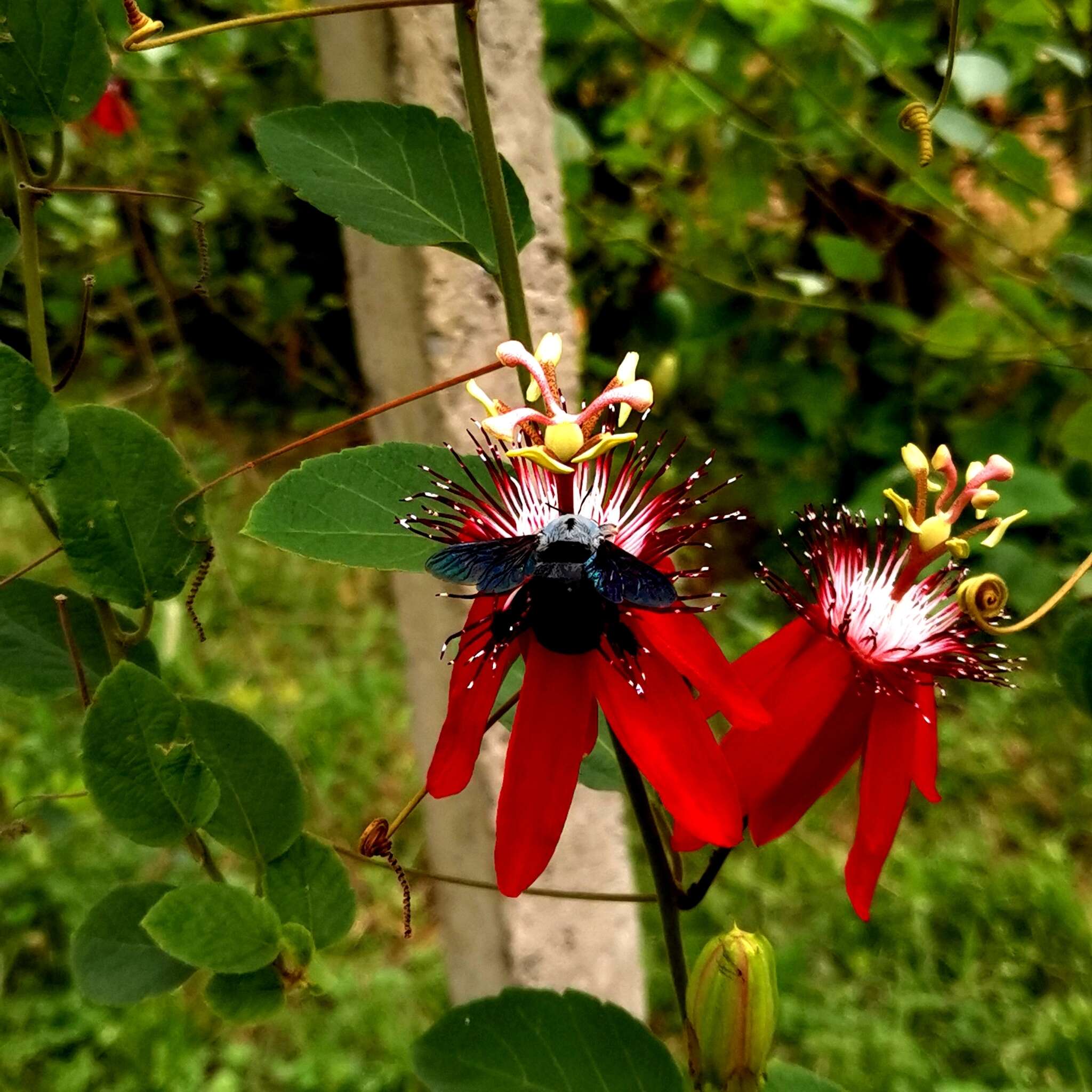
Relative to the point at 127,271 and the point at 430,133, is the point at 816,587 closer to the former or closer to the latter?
the point at 430,133

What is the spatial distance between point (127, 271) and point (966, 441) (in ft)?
3.28

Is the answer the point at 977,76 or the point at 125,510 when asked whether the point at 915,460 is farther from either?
the point at 977,76

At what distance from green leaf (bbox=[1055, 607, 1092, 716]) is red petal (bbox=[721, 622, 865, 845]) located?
0.16 meters

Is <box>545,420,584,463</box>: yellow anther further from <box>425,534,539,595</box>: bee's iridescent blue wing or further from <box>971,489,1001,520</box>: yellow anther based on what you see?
<box>971,489,1001,520</box>: yellow anther

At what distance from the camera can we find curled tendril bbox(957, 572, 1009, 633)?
34 cm

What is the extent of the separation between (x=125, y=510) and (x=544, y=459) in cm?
15

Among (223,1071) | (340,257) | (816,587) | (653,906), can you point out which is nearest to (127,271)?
(340,257)

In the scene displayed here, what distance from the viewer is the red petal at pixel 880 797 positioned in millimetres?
333

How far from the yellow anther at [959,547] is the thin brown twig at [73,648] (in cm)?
27

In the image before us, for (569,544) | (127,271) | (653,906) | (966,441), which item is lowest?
(653,906)

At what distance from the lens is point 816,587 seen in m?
0.38

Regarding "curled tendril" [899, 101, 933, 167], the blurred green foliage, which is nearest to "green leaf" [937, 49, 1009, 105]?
the blurred green foliage

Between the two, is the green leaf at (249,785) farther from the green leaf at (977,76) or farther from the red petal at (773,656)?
the green leaf at (977,76)

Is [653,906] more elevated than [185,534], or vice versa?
[185,534]
